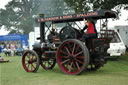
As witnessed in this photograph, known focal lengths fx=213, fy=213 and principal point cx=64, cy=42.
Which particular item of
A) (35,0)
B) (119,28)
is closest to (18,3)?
(35,0)

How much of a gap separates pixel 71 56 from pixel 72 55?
5cm

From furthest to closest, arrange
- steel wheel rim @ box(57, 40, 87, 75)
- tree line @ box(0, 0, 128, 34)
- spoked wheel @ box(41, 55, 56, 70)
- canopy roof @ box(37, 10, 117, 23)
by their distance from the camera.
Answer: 1. tree line @ box(0, 0, 128, 34)
2. spoked wheel @ box(41, 55, 56, 70)
3. steel wheel rim @ box(57, 40, 87, 75)
4. canopy roof @ box(37, 10, 117, 23)

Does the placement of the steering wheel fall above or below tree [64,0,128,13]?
below

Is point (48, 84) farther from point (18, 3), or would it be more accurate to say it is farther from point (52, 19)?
point (18, 3)

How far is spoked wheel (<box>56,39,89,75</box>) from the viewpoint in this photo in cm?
637

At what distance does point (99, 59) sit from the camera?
22.1 feet

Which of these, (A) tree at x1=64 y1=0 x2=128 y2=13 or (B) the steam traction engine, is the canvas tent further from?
(B) the steam traction engine

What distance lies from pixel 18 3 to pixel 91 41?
1695 inches

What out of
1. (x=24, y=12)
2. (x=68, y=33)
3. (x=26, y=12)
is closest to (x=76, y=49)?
(x=68, y=33)

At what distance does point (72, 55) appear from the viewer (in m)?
6.66

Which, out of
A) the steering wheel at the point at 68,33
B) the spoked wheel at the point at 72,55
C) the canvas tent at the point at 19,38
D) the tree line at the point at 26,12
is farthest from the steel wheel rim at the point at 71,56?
the tree line at the point at 26,12

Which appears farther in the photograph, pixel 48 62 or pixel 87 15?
pixel 48 62

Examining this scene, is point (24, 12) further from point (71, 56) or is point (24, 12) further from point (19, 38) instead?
point (71, 56)

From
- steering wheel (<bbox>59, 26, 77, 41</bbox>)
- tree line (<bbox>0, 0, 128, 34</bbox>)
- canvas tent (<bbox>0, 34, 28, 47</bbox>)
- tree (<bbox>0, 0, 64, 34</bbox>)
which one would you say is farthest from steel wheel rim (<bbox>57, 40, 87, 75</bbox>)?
tree (<bbox>0, 0, 64, 34</bbox>)
